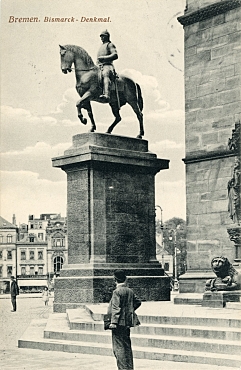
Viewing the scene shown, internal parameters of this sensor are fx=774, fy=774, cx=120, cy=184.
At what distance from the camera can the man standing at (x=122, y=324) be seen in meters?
10.1

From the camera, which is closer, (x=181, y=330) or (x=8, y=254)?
(x=181, y=330)

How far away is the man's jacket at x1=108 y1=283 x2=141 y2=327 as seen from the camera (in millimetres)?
10086

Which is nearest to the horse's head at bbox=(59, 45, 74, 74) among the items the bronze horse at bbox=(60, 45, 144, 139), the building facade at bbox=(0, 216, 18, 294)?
the bronze horse at bbox=(60, 45, 144, 139)

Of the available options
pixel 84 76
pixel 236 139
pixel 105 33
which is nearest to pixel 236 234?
pixel 236 139

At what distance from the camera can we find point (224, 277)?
51.0 feet

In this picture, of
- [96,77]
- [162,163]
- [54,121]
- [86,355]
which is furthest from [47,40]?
[86,355]

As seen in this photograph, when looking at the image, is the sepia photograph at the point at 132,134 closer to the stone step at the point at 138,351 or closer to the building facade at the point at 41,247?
the stone step at the point at 138,351

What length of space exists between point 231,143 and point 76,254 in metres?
4.97

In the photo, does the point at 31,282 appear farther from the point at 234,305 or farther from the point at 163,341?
the point at 163,341

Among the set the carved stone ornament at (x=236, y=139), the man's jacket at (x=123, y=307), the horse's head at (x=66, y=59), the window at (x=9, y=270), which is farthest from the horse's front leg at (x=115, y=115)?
the window at (x=9, y=270)

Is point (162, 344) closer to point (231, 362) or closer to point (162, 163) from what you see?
point (231, 362)

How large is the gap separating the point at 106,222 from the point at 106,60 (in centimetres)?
419

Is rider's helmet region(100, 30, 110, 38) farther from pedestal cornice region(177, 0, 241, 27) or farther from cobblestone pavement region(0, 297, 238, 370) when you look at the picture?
cobblestone pavement region(0, 297, 238, 370)

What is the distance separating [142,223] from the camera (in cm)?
2028
